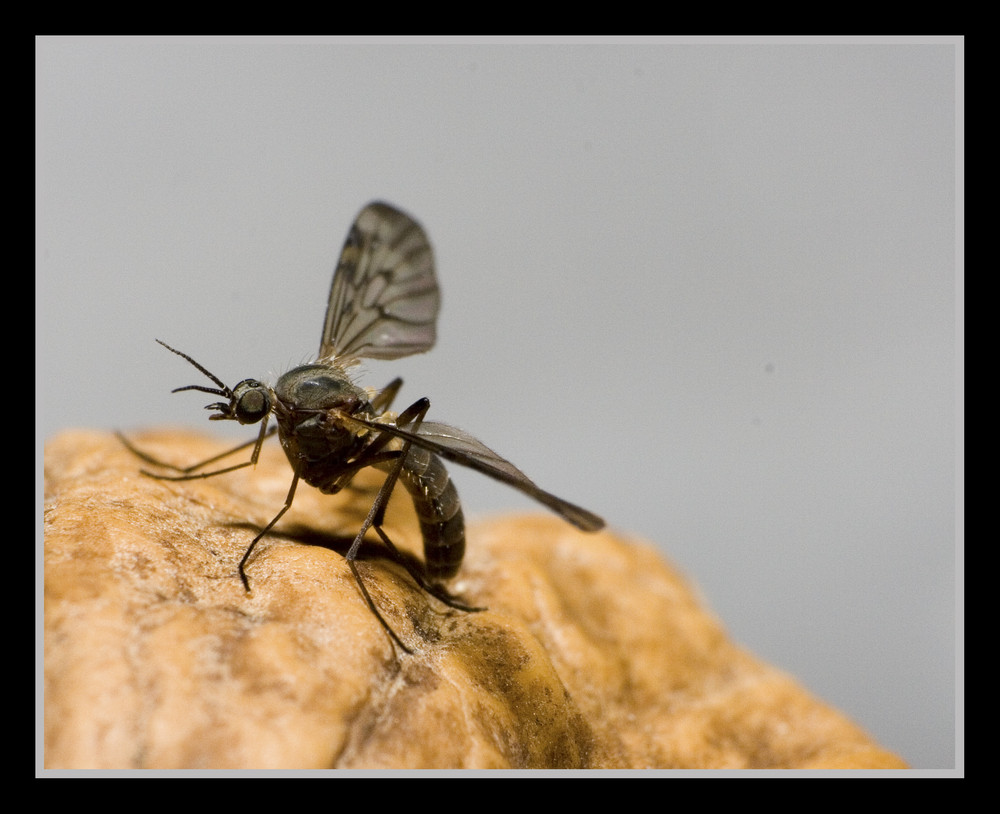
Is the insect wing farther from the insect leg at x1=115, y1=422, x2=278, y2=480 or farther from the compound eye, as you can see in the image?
the compound eye

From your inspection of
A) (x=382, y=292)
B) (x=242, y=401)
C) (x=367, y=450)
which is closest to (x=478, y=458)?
(x=367, y=450)

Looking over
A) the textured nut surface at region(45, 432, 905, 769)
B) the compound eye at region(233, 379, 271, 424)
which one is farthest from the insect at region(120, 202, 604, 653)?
the textured nut surface at region(45, 432, 905, 769)

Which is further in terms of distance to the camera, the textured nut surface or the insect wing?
the insect wing

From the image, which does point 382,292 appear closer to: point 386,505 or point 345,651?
point 386,505

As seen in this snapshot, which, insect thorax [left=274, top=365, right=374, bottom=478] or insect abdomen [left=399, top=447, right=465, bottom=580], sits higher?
insect thorax [left=274, top=365, right=374, bottom=478]

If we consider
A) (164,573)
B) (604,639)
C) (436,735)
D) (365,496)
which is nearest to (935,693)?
(604,639)

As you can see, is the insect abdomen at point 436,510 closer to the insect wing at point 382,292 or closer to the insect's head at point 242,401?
the insect's head at point 242,401
